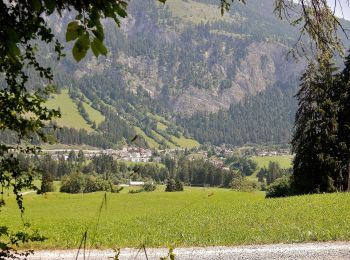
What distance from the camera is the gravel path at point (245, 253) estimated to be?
44.3ft

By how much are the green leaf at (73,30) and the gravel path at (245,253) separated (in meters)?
11.9

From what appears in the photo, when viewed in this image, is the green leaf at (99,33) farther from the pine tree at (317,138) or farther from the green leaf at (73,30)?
the pine tree at (317,138)

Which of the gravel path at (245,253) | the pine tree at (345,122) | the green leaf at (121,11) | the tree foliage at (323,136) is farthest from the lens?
the tree foliage at (323,136)

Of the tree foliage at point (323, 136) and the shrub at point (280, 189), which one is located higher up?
the tree foliage at point (323, 136)

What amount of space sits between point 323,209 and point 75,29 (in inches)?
1046

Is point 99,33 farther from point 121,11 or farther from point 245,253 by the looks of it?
point 245,253

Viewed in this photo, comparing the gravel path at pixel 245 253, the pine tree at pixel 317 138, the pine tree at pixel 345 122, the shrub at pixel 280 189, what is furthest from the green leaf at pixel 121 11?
the shrub at pixel 280 189

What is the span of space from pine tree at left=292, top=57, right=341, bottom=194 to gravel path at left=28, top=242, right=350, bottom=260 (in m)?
30.2

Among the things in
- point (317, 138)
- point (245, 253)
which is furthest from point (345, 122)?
point (245, 253)

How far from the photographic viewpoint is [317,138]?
44.6 m

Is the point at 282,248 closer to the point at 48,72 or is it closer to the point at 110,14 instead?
the point at 48,72

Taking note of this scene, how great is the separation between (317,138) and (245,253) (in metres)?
32.9

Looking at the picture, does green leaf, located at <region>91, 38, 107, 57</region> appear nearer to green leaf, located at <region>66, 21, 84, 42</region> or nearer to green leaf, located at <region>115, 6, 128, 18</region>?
green leaf, located at <region>66, 21, 84, 42</region>

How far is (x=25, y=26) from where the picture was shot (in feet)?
10.3
